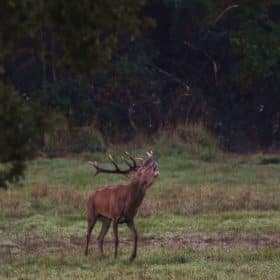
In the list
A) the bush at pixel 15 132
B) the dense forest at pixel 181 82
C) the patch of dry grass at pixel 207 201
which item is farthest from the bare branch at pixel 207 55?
the bush at pixel 15 132

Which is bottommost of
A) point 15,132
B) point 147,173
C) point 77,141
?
point 77,141

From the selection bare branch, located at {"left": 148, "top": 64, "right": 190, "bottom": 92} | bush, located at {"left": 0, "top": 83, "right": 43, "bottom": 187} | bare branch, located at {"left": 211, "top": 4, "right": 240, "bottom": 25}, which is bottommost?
bush, located at {"left": 0, "top": 83, "right": 43, "bottom": 187}

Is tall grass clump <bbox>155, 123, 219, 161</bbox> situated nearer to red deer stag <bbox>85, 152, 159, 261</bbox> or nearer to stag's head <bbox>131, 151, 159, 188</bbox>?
red deer stag <bbox>85, 152, 159, 261</bbox>

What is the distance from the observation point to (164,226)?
50.7ft

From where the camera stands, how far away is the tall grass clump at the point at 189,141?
2605cm

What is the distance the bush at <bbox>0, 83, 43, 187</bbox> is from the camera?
657cm

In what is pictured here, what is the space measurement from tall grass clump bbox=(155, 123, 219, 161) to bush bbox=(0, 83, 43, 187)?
1893 cm

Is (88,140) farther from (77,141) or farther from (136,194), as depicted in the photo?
(136,194)

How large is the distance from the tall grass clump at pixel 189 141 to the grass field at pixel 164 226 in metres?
2.09

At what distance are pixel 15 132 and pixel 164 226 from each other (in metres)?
8.96

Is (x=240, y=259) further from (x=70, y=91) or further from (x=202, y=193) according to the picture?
(x=70, y=91)

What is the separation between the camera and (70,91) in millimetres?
29062

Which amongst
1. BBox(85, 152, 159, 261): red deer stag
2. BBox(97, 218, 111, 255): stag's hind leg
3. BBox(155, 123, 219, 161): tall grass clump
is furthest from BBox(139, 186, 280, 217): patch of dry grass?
BBox(155, 123, 219, 161): tall grass clump

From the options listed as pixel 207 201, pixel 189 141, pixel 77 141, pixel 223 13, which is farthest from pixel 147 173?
pixel 223 13
